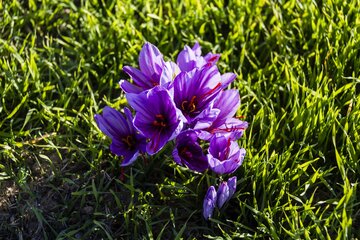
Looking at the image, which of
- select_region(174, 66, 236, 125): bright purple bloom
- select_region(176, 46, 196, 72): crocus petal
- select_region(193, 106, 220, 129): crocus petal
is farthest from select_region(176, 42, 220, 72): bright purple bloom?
select_region(193, 106, 220, 129): crocus petal

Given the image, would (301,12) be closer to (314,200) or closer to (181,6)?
(181,6)

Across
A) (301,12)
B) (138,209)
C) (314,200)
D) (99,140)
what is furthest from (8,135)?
(301,12)

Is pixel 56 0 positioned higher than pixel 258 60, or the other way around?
pixel 56 0

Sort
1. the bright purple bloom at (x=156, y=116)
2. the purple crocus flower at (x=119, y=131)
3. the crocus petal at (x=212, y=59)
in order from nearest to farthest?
the bright purple bloom at (x=156, y=116)
the purple crocus flower at (x=119, y=131)
the crocus petal at (x=212, y=59)

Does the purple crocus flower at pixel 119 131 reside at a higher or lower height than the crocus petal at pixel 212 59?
lower

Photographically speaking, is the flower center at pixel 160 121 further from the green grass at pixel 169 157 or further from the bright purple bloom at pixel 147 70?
the green grass at pixel 169 157

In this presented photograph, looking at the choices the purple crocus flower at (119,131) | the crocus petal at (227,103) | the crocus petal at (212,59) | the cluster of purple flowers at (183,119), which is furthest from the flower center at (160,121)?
the crocus petal at (212,59)

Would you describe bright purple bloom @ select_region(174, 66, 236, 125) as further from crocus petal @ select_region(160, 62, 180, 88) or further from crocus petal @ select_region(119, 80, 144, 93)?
crocus petal @ select_region(119, 80, 144, 93)
